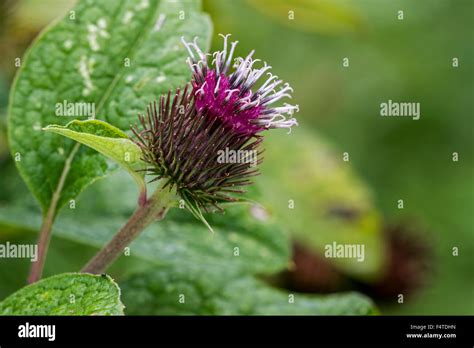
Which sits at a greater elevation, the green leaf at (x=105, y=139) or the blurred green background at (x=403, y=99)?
the blurred green background at (x=403, y=99)

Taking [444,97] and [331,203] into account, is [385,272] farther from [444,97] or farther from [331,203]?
[444,97]

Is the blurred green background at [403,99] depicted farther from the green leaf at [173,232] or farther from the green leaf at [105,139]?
the green leaf at [105,139]

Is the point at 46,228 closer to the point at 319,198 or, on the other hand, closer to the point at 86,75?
the point at 86,75

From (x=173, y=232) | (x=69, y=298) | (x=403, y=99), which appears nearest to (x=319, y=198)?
(x=173, y=232)

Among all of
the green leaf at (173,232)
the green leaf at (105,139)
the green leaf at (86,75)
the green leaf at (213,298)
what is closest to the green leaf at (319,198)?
the green leaf at (173,232)

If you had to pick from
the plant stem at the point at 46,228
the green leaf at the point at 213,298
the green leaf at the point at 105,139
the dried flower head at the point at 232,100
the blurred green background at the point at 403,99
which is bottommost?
the green leaf at the point at 213,298

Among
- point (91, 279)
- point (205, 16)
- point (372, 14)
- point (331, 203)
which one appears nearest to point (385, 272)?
point (331, 203)

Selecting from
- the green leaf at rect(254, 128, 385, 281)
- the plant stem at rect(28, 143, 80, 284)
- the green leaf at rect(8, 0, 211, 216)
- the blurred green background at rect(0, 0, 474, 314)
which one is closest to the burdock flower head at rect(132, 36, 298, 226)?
the green leaf at rect(8, 0, 211, 216)
